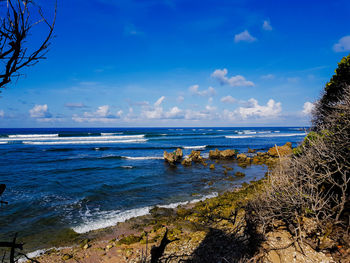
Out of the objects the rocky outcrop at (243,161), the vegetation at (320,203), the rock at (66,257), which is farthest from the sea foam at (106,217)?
the rocky outcrop at (243,161)

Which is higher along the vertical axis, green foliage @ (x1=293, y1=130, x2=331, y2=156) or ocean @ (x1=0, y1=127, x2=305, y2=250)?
green foliage @ (x1=293, y1=130, x2=331, y2=156)

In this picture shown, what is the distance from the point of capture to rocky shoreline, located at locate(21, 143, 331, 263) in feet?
20.2

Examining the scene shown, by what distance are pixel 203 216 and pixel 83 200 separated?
755 cm

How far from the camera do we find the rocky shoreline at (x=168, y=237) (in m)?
6.16

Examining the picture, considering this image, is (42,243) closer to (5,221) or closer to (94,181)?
(5,221)

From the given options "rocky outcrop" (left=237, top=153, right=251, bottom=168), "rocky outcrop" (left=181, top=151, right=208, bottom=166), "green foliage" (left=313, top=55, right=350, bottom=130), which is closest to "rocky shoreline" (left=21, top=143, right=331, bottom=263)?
"green foliage" (left=313, top=55, right=350, bottom=130)

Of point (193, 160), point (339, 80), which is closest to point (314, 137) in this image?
point (339, 80)

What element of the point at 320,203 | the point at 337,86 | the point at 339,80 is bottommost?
the point at 320,203

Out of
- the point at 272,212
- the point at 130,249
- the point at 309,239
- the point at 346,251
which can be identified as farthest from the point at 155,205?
the point at 346,251

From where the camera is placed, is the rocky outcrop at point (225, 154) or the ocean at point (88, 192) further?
the rocky outcrop at point (225, 154)

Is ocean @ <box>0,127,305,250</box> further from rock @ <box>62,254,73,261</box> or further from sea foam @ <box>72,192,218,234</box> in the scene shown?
rock @ <box>62,254,73,261</box>

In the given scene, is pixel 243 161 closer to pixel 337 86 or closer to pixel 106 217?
pixel 337 86

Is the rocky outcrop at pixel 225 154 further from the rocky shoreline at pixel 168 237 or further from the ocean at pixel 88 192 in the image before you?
the rocky shoreline at pixel 168 237

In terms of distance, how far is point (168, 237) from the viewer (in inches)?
296
